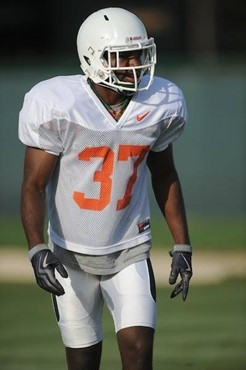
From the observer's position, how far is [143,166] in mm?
6266

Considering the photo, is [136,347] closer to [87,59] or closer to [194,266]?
[87,59]

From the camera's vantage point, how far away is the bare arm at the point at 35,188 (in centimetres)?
608

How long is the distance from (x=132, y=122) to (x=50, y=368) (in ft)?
8.95

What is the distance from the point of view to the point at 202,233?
16.9 m

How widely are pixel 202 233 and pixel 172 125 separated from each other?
1063 cm

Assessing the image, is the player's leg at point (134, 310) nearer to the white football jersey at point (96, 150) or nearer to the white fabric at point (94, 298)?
the white fabric at point (94, 298)

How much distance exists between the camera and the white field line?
1373 cm

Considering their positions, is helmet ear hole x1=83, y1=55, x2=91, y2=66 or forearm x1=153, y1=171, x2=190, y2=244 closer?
helmet ear hole x1=83, y1=55, x2=91, y2=66

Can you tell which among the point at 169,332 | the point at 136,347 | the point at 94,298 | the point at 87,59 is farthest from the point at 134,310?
the point at 169,332

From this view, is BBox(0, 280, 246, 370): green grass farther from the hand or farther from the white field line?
the hand

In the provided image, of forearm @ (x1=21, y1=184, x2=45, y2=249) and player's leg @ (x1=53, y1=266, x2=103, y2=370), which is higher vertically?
forearm @ (x1=21, y1=184, x2=45, y2=249)

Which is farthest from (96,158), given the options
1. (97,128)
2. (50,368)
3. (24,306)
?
(24,306)

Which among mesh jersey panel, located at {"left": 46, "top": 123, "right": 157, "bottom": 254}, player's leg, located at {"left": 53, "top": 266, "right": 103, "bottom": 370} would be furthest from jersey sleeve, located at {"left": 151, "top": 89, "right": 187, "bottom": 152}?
player's leg, located at {"left": 53, "top": 266, "right": 103, "bottom": 370}

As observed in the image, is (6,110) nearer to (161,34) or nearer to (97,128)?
(161,34)
